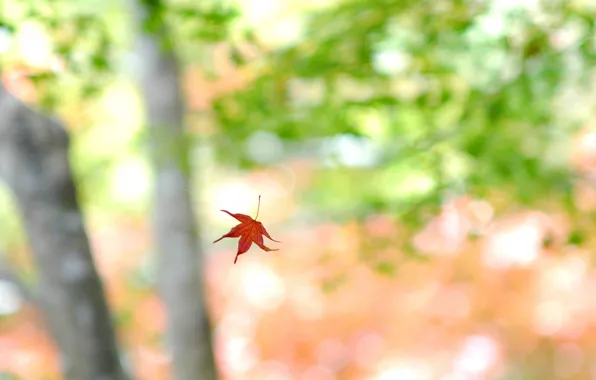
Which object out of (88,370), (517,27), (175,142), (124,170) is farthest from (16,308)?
(517,27)

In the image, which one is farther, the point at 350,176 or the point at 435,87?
the point at 350,176

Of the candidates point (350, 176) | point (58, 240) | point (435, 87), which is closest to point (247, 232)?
point (435, 87)

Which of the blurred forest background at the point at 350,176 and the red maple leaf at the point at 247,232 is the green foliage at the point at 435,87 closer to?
the blurred forest background at the point at 350,176

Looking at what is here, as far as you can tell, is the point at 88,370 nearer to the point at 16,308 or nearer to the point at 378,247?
the point at 378,247

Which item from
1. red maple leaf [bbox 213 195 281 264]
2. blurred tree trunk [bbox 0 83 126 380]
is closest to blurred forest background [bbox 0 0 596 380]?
blurred tree trunk [bbox 0 83 126 380]

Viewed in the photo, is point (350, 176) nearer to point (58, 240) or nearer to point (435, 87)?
point (435, 87)

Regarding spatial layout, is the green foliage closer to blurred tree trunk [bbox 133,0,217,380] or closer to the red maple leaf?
blurred tree trunk [bbox 133,0,217,380]

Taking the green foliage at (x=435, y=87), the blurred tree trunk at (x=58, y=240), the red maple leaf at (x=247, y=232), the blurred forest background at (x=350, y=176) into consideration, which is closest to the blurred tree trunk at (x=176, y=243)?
the blurred forest background at (x=350, y=176)
